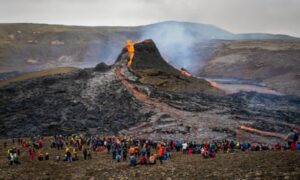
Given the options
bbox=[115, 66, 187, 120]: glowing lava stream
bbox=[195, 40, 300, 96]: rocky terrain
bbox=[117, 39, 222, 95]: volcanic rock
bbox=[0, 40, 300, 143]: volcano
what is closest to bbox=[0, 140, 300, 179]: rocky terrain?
bbox=[0, 40, 300, 143]: volcano

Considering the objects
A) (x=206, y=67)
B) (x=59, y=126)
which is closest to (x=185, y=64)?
(x=206, y=67)

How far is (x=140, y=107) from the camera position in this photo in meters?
81.8

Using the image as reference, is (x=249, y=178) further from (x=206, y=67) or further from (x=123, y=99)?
(x=206, y=67)

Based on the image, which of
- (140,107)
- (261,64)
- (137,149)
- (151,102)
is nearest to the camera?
(137,149)

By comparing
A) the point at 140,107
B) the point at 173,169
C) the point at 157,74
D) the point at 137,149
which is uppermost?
the point at 157,74

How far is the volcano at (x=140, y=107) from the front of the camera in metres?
72.4

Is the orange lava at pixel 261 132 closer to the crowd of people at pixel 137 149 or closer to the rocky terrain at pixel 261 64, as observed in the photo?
the crowd of people at pixel 137 149

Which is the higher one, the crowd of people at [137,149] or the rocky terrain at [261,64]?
the rocky terrain at [261,64]

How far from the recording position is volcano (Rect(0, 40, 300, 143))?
72438mm

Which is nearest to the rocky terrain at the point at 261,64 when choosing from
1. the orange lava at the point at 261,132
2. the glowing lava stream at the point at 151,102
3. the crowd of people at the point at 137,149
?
the orange lava at the point at 261,132

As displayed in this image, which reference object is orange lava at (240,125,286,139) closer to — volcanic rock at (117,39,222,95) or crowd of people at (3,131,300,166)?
crowd of people at (3,131,300,166)

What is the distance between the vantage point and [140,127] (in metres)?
74.5

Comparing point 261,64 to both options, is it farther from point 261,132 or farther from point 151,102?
point 261,132

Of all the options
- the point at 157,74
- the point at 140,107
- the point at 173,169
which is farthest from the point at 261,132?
the point at 173,169
